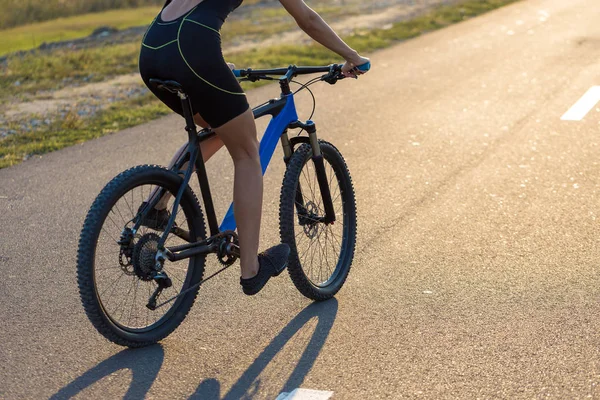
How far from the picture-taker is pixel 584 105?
9500mm

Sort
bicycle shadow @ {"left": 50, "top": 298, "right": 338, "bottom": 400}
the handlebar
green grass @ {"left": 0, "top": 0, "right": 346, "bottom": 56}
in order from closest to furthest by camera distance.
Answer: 1. bicycle shadow @ {"left": 50, "top": 298, "right": 338, "bottom": 400}
2. the handlebar
3. green grass @ {"left": 0, "top": 0, "right": 346, "bottom": 56}

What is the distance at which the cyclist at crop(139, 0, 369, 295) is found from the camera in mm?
4105

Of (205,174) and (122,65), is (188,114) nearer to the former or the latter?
(205,174)

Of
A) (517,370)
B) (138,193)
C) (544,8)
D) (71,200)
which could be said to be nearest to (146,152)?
(71,200)

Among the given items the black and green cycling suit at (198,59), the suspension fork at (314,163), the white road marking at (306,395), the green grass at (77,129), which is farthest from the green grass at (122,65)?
the white road marking at (306,395)

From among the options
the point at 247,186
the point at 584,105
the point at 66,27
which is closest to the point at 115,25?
the point at 66,27

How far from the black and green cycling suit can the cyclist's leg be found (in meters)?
0.12

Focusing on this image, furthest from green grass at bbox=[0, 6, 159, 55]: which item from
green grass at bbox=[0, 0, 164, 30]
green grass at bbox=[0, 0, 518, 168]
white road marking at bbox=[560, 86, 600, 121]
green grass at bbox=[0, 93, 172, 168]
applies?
white road marking at bbox=[560, 86, 600, 121]

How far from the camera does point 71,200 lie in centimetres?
699

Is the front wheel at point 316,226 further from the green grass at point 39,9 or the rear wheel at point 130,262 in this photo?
the green grass at point 39,9

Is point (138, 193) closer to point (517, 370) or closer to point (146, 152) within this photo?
point (517, 370)

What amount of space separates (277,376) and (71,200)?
338 centimetres

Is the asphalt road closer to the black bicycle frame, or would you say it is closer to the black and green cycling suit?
the black bicycle frame

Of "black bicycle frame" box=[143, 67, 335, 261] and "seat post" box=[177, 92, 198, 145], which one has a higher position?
"seat post" box=[177, 92, 198, 145]
